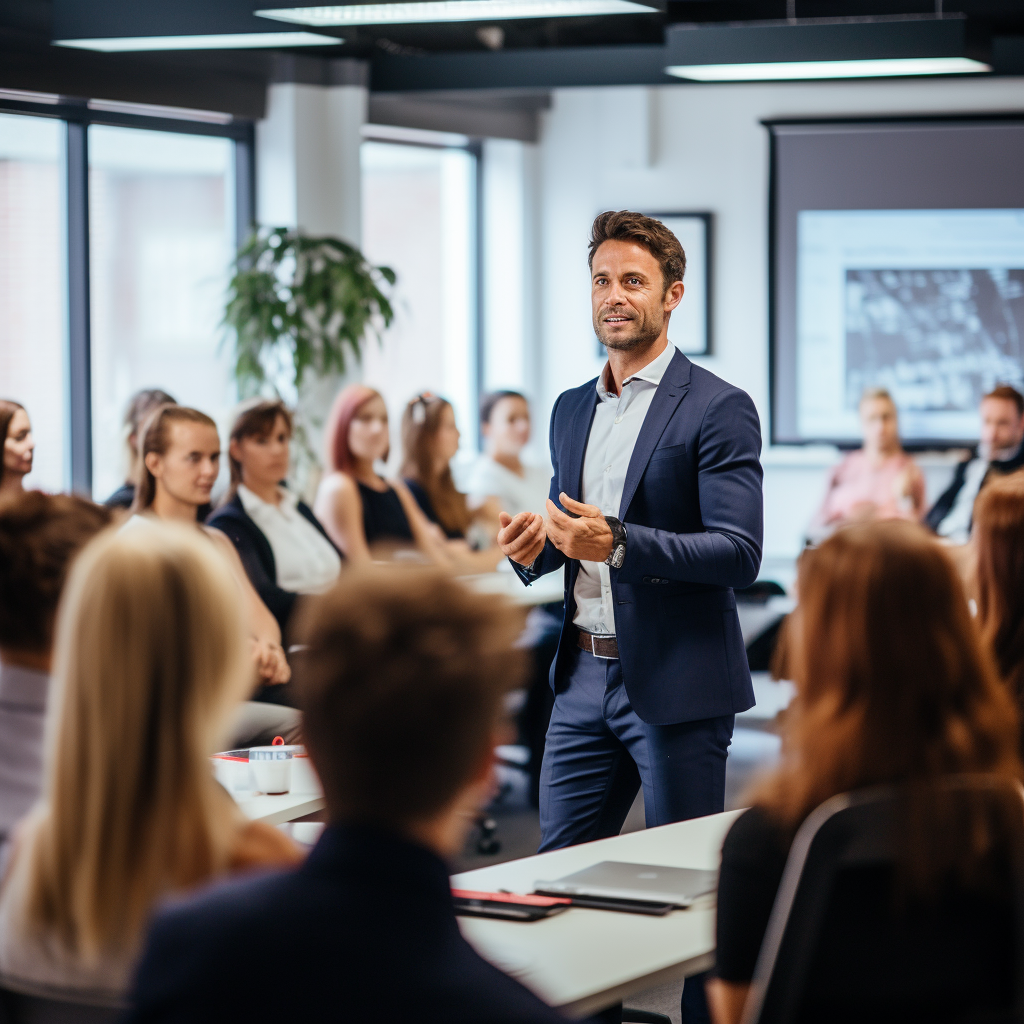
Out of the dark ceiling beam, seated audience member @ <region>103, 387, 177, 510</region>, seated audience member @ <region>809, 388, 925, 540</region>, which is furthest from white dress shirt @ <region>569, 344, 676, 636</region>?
the dark ceiling beam

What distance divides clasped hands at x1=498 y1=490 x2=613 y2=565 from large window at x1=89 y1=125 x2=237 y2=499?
3.96m

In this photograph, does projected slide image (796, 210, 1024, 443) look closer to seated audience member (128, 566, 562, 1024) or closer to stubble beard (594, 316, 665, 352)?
stubble beard (594, 316, 665, 352)

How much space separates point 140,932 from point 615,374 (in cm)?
178

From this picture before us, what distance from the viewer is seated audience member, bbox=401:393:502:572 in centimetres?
597

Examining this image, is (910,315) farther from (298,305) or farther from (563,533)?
(563,533)

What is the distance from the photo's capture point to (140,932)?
4.04ft

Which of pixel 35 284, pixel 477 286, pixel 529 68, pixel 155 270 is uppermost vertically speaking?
pixel 529 68

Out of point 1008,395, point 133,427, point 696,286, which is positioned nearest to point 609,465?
point 133,427

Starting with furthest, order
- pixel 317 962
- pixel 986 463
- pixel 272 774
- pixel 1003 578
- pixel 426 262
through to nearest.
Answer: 1. pixel 426 262
2. pixel 986 463
3. pixel 272 774
4. pixel 1003 578
5. pixel 317 962

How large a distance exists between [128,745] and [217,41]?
4.24 meters

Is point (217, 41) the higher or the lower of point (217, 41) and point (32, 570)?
the higher

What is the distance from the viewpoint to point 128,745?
1.19m

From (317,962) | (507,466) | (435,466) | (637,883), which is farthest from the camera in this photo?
(507,466)

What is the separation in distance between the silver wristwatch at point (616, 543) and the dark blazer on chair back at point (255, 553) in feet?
7.55
